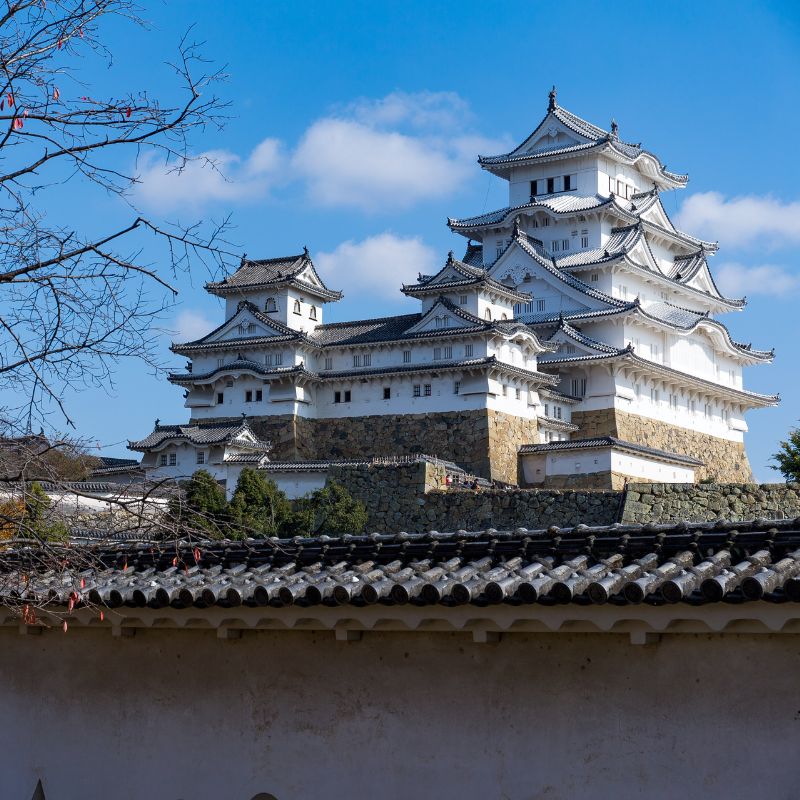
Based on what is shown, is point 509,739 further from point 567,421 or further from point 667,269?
point 667,269

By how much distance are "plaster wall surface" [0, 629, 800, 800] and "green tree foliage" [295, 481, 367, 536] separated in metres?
27.4

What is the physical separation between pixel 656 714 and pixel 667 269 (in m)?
50.3

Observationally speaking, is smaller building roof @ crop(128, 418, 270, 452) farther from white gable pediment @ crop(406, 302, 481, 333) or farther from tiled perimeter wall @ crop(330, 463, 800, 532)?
white gable pediment @ crop(406, 302, 481, 333)

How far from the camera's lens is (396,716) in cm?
798

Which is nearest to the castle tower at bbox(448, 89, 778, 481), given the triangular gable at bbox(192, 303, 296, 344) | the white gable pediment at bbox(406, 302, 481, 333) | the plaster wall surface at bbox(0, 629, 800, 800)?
the white gable pediment at bbox(406, 302, 481, 333)

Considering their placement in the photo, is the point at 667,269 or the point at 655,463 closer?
the point at 655,463

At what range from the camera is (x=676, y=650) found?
7086 mm

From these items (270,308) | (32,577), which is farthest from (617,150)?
(32,577)

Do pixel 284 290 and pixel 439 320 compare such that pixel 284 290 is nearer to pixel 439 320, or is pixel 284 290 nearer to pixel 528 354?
pixel 439 320

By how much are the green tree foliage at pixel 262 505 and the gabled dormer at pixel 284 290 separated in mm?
9748

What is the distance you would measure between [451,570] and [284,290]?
40879mm

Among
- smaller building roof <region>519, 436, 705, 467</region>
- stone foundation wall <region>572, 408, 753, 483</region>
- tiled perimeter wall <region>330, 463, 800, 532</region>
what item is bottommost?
tiled perimeter wall <region>330, 463, 800, 532</region>

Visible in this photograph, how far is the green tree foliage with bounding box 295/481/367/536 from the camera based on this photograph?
3722 centimetres

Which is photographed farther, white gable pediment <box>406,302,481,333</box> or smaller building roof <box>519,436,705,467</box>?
white gable pediment <box>406,302,481,333</box>
